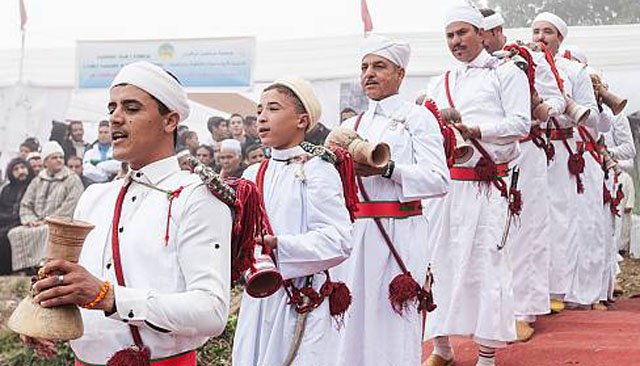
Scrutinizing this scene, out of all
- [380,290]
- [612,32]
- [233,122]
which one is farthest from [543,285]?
[233,122]

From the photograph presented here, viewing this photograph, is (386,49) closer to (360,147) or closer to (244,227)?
(360,147)

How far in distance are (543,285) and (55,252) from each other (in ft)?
15.0

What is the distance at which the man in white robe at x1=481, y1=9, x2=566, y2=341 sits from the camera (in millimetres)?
6289

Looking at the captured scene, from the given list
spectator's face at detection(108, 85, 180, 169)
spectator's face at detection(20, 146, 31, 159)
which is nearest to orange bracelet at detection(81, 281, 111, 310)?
spectator's face at detection(108, 85, 180, 169)

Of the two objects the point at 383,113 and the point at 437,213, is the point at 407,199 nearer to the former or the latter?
the point at 383,113

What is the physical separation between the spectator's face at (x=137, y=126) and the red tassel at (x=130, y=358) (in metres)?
0.58

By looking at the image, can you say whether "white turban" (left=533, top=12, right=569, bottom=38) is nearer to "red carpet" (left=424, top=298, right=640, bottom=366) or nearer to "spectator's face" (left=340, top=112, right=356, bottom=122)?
"red carpet" (left=424, top=298, right=640, bottom=366)

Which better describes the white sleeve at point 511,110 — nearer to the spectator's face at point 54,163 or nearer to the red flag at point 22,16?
the spectator's face at point 54,163

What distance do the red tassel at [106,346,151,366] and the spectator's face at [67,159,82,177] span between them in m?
9.89

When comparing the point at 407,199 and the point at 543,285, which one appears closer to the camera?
the point at 407,199

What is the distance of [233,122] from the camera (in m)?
11.4

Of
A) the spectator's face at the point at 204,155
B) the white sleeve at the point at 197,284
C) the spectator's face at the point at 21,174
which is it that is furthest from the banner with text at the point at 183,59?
the white sleeve at the point at 197,284

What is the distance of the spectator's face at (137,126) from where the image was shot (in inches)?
108

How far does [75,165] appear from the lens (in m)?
12.2
